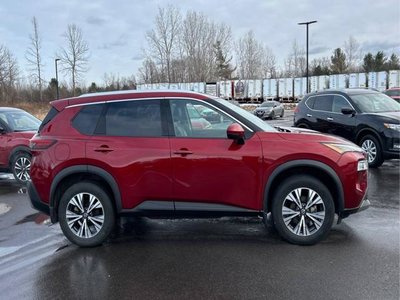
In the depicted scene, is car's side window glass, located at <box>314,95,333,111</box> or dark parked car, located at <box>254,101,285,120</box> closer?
car's side window glass, located at <box>314,95,333,111</box>

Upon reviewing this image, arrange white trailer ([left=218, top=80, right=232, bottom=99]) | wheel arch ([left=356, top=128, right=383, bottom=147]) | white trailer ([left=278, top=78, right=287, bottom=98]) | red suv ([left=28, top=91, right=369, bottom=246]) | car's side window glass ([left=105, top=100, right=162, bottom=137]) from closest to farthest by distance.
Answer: red suv ([left=28, top=91, right=369, bottom=246]) → car's side window glass ([left=105, top=100, right=162, bottom=137]) → wheel arch ([left=356, top=128, right=383, bottom=147]) → white trailer ([left=278, top=78, right=287, bottom=98]) → white trailer ([left=218, top=80, right=232, bottom=99])

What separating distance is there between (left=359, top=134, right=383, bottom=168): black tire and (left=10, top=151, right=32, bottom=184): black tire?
791 cm

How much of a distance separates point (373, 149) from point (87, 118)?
7309mm

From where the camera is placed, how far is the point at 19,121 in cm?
991

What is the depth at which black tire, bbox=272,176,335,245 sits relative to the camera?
4.74 metres

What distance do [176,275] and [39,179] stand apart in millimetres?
2166

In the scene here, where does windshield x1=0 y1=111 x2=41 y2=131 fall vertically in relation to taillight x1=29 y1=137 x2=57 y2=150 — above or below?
above

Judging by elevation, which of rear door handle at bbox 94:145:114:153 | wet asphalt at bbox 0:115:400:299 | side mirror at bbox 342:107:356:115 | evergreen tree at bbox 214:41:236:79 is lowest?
wet asphalt at bbox 0:115:400:299

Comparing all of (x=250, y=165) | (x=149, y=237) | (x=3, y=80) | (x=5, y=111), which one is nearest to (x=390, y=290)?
(x=250, y=165)

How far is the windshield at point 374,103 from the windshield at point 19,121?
26.4ft

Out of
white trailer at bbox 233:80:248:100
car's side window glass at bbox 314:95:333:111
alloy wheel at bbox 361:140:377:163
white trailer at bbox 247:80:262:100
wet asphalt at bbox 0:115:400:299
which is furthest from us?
white trailer at bbox 233:80:248:100

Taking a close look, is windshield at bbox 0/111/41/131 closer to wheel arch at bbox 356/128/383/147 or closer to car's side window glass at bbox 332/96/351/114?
car's side window glass at bbox 332/96/351/114

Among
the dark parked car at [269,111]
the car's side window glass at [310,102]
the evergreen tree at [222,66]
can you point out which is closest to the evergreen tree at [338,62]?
the evergreen tree at [222,66]

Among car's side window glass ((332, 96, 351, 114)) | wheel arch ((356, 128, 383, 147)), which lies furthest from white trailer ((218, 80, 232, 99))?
wheel arch ((356, 128, 383, 147))
